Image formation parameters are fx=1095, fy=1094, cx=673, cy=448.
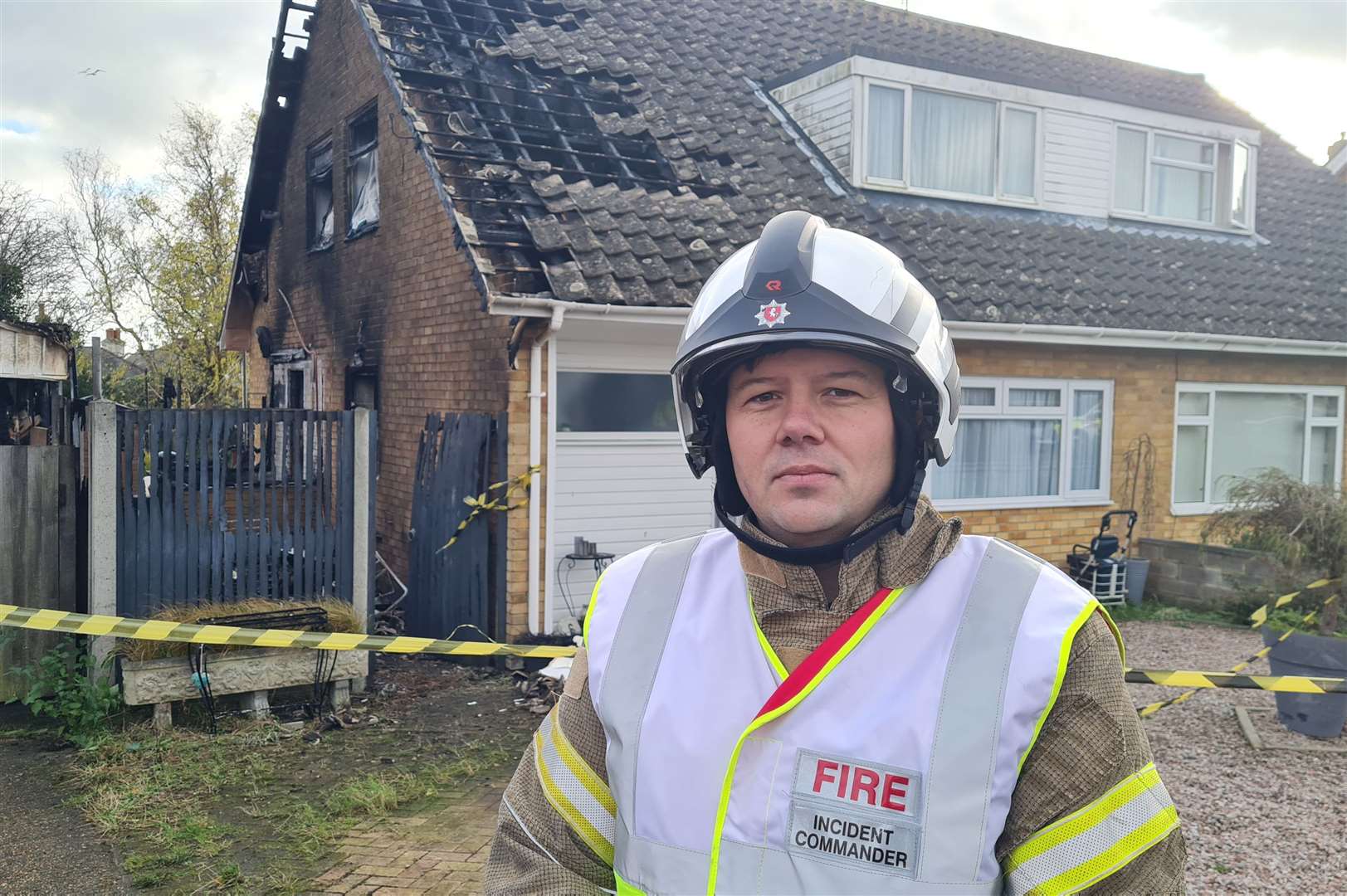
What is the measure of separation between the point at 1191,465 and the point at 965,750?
39.3 feet

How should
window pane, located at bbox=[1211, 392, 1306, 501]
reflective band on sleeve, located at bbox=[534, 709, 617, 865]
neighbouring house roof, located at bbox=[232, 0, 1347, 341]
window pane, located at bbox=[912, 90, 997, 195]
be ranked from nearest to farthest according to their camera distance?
reflective band on sleeve, located at bbox=[534, 709, 617, 865] < neighbouring house roof, located at bbox=[232, 0, 1347, 341] < window pane, located at bbox=[912, 90, 997, 195] < window pane, located at bbox=[1211, 392, 1306, 501]

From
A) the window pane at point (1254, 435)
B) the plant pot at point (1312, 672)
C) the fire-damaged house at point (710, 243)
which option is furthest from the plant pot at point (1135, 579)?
the plant pot at point (1312, 672)

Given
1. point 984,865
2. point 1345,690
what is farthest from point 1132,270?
point 984,865

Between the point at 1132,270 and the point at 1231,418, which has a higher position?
the point at 1132,270

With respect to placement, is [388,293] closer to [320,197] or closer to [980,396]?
[320,197]

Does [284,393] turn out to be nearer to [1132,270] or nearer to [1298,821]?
[1132,270]

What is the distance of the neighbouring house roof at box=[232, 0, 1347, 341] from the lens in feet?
28.0

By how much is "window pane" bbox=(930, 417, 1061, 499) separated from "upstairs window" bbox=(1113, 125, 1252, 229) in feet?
11.1

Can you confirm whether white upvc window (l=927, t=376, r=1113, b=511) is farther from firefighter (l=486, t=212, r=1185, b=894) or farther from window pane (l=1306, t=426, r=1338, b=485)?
firefighter (l=486, t=212, r=1185, b=894)

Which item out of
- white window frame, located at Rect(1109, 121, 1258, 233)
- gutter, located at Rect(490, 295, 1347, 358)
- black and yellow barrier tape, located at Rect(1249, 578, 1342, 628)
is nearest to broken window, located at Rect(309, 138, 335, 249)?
gutter, located at Rect(490, 295, 1347, 358)

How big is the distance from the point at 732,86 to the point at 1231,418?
22.3 ft

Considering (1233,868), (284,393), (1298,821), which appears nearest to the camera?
(1233,868)

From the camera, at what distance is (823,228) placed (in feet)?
6.72

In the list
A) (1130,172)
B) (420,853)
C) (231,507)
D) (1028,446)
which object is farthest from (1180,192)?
(420,853)
